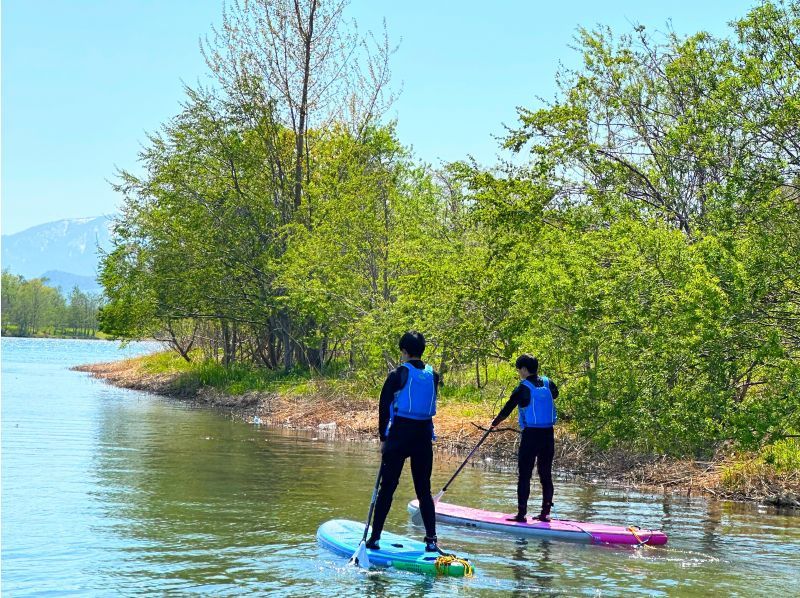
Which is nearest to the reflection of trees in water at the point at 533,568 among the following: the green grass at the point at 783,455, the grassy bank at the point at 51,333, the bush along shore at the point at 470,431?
the bush along shore at the point at 470,431

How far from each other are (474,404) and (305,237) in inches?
410

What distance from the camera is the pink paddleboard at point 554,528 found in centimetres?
1125

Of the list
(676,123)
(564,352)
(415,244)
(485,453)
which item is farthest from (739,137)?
(415,244)

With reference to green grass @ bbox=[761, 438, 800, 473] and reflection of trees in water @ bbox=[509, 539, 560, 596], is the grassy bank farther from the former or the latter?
reflection of trees in water @ bbox=[509, 539, 560, 596]

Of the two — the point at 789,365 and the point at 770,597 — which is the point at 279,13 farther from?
the point at 770,597

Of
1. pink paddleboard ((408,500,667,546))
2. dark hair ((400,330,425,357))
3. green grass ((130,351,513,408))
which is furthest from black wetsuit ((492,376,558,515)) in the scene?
green grass ((130,351,513,408))

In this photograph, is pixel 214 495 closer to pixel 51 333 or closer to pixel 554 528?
pixel 554 528

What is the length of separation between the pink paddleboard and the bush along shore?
3.23 m

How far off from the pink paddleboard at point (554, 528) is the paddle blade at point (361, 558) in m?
2.79

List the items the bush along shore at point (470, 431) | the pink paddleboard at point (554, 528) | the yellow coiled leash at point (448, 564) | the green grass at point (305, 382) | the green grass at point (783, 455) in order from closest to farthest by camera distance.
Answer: the yellow coiled leash at point (448, 564) → the pink paddleboard at point (554, 528) → the green grass at point (783, 455) → the bush along shore at point (470, 431) → the green grass at point (305, 382)

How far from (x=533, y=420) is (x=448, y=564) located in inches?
114

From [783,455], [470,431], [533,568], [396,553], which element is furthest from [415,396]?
[470,431]

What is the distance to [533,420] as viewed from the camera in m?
11.9

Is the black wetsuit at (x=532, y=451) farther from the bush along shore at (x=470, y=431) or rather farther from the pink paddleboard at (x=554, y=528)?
the bush along shore at (x=470, y=431)
